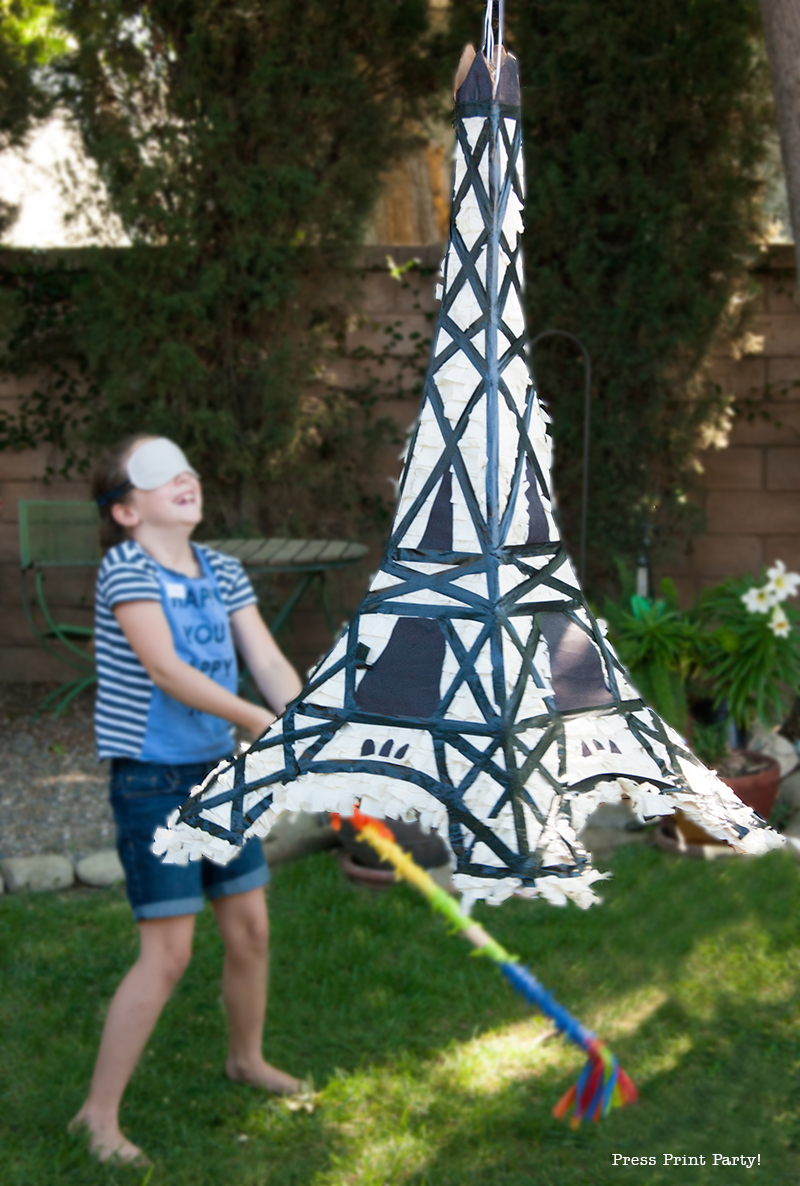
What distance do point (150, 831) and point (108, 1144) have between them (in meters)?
0.64

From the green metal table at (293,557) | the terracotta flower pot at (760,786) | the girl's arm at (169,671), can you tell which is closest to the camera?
the girl's arm at (169,671)

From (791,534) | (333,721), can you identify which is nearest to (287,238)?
(791,534)

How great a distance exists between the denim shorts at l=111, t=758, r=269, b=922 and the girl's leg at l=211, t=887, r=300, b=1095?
0.15 metres

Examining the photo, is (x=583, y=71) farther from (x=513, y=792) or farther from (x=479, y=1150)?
(x=513, y=792)

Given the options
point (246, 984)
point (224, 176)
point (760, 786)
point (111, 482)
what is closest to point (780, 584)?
point (760, 786)

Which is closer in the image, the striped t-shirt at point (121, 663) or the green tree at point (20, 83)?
the striped t-shirt at point (121, 663)

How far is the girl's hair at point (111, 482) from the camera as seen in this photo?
2.26 m

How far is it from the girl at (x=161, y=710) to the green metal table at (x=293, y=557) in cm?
212

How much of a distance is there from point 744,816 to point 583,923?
2.56m

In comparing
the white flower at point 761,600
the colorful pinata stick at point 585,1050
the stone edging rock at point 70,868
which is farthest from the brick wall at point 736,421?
the colorful pinata stick at point 585,1050

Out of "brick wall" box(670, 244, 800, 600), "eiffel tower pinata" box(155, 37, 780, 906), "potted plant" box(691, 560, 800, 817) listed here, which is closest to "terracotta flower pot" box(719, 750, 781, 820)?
"potted plant" box(691, 560, 800, 817)

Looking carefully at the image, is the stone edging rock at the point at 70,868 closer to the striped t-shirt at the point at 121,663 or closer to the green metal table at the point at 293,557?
the green metal table at the point at 293,557

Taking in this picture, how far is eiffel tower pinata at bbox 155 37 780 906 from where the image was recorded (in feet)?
2.39

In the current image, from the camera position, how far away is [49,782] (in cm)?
457
